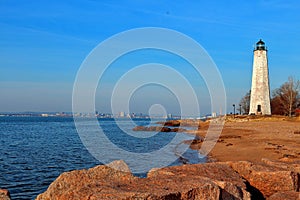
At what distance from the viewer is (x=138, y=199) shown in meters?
4.07

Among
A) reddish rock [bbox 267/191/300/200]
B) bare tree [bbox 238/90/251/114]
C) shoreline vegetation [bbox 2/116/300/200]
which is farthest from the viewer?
bare tree [bbox 238/90/251/114]

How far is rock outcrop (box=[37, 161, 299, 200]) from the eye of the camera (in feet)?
14.5

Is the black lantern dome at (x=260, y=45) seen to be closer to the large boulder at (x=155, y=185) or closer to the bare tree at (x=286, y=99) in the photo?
the bare tree at (x=286, y=99)

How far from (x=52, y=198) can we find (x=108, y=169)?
107 cm

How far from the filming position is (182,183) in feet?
16.0

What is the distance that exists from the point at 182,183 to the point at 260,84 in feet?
164

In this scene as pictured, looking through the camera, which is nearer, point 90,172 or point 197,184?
point 197,184

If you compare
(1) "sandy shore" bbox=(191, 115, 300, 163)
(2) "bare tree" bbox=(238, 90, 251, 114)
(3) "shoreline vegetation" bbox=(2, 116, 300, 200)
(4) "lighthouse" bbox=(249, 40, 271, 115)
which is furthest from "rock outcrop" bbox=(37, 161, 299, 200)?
(2) "bare tree" bbox=(238, 90, 251, 114)

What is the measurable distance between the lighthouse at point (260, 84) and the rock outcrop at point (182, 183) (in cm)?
4717

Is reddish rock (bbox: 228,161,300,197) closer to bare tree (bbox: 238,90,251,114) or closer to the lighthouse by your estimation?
the lighthouse

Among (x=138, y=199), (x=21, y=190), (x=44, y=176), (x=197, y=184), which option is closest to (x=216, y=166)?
(x=197, y=184)

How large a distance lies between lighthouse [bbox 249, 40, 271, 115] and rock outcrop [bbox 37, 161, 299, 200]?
47170mm

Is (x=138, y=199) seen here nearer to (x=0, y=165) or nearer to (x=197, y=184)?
(x=197, y=184)

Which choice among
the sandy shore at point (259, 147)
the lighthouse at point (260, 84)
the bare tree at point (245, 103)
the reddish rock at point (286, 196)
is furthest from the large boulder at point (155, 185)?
the bare tree at point (245, 103)
